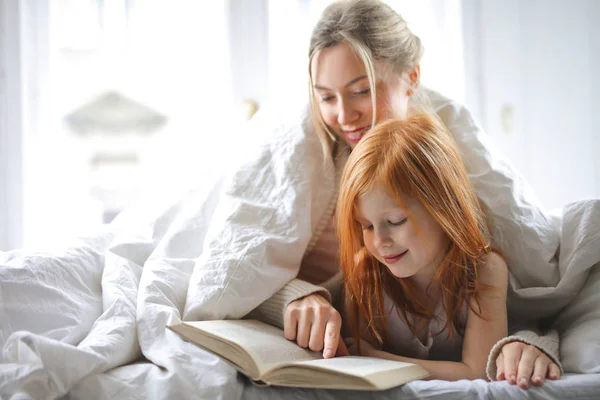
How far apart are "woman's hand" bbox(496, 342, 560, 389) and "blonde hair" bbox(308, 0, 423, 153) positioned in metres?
0.44

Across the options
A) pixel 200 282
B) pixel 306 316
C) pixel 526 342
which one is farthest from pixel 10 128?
pixel 526 342

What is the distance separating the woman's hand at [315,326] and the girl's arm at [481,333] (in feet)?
0.29

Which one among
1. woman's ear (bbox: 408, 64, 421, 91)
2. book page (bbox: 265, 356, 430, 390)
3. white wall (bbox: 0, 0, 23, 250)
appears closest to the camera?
book page (bbox: 265, 356, 430, 390)

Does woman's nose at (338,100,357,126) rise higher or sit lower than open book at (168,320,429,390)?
higher

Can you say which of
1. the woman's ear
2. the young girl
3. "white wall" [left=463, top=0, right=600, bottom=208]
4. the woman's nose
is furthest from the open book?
"white wall" [left=463, top=0, right=600, bottom=208]

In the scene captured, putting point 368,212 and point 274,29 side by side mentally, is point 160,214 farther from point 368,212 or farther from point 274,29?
point 274,29

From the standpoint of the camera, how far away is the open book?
698 millimetres

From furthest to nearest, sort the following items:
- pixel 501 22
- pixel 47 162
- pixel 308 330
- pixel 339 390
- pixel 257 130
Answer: pixel 501 22 → pixel 47 162 → pixel 257 130 → pixel 308 330 → pixel 339 390

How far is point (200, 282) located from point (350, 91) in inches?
16.3

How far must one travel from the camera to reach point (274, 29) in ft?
6.03

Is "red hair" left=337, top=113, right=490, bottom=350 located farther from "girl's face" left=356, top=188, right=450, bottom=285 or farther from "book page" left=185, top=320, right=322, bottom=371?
"book page" left=185, top=320, right=322, bottom=371

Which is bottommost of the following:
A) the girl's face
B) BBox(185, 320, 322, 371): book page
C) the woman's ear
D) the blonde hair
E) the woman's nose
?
BBox(185, 320, 322, 371): book page

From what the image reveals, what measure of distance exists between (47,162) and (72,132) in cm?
11

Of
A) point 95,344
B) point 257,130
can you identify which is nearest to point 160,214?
point 257,130
